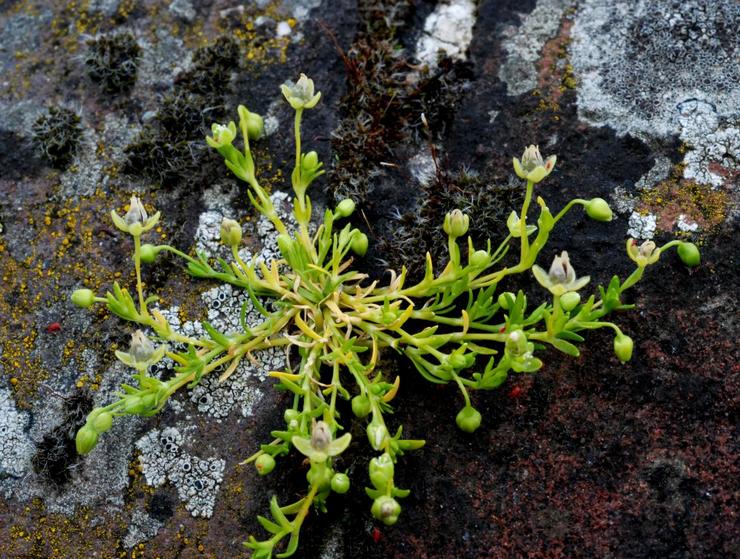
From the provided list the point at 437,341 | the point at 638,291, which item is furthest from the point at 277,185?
the point at 638,291

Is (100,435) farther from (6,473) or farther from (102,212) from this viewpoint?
(102,212)

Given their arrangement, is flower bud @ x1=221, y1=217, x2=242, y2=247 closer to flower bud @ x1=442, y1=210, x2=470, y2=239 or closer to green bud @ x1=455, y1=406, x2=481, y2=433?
flower bud @ x1=442, y1=210, x2=470, y2=239

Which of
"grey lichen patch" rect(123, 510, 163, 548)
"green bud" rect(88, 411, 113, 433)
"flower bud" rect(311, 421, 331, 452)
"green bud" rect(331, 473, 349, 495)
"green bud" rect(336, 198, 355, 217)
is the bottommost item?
"grey lichen patch" rect(123, 510, 163, 548)

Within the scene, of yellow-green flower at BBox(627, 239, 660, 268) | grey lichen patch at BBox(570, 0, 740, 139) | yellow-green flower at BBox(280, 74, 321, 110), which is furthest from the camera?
grey lichen patch at BBox(570, 0, 740, 139)

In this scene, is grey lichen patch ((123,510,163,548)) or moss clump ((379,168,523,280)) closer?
grey lichen patch ((123,510,163,548))

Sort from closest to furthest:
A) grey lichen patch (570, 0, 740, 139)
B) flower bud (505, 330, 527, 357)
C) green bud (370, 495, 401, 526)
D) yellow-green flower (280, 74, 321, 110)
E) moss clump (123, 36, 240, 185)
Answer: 1. green bud (370, 495, 401, 526)
2. flower bud (505, 330, 527, 357)
3. yellow-green flower (280, 74, 321, 110)
4. grey lichen patch (570, 0, 740, 139)
5. moss clump (123, 36, 240, 185)

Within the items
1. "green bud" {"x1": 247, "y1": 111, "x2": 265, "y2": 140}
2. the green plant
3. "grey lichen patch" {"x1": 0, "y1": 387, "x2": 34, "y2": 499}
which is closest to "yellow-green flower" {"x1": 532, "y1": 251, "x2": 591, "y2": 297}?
the green plant

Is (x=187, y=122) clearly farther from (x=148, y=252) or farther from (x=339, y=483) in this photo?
(x=339, y=483)

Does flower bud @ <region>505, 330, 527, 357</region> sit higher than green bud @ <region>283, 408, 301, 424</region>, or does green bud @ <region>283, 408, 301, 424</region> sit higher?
flower bud @ <region>505, 330, 527, 357</region>

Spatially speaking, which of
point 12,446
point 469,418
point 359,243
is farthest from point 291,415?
point 12,446
